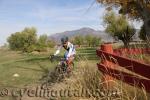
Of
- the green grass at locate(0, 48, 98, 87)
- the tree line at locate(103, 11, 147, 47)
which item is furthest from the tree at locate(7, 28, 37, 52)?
the green grass at locate(0, 48, 98, 87)

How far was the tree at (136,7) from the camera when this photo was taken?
104 ft

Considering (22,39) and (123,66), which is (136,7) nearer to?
(123,66)

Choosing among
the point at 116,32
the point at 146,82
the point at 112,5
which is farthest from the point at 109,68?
the point at 116,32

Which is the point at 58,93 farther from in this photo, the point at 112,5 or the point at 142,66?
the point at 112,5

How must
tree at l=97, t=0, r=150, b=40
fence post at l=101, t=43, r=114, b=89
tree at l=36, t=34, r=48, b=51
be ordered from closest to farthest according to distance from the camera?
fence post at l=101, t=43, r=114, b=89, tree at l=97, t=0, r=150, b=40, tree at l=36, t=34, r=48, b=51

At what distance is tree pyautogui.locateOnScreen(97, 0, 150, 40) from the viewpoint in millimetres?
31719

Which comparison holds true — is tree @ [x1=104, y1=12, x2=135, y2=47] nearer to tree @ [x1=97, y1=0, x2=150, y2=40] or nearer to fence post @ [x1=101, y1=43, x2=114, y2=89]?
tree @ [x1=97, y1=0, x2=150, y2=40]

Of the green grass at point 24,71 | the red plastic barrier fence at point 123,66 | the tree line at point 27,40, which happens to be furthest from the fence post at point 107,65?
the tree line at point 27,40

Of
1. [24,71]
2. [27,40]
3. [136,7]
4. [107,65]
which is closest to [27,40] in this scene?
[27,40]

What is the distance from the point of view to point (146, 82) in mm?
6035

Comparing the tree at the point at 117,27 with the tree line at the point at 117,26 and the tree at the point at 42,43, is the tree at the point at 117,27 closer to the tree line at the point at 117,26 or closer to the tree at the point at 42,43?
the tree line at the point at 117,26

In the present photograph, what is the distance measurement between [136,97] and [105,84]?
1794mm

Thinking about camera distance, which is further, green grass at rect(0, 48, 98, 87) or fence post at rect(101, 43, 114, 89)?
green grass at rect(0, 48, 98, 87)

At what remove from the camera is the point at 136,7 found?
33.2 metres
